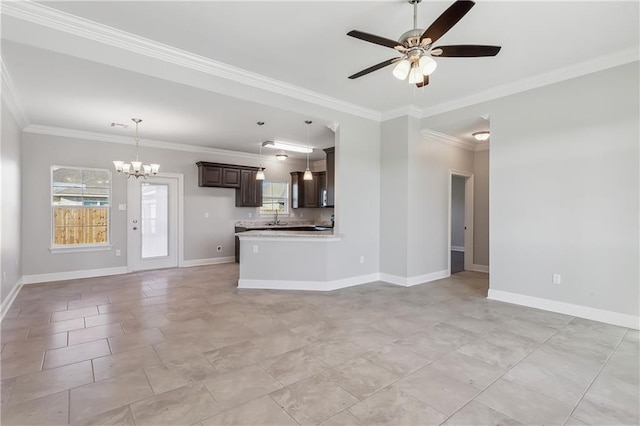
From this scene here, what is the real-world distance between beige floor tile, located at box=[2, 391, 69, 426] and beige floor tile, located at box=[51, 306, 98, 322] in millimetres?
1916

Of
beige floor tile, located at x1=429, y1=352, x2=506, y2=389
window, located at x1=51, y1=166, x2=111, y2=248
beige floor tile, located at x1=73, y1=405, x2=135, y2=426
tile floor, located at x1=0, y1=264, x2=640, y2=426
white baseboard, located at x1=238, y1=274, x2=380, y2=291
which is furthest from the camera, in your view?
window, located at x1=51, y1=166, x2=111, y2=248

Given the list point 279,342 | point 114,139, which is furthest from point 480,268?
point 114,139

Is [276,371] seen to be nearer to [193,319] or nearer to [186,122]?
[193,319]

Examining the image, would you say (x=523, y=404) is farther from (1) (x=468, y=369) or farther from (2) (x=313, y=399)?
(2) (x=313, y=399)

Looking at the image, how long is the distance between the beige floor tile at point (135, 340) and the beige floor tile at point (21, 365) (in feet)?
1.67

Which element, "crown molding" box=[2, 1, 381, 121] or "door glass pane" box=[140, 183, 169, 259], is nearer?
"crown molding" box=[2, 1, 381, 121]

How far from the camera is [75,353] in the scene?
2803mm

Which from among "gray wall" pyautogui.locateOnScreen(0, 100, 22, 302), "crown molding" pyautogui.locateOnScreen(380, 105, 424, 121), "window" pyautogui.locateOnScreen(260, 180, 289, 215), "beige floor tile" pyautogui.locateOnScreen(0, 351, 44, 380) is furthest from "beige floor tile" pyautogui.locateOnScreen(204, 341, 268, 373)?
"window" pyautogui.locateOnScreen(260, 180, 289, 215)

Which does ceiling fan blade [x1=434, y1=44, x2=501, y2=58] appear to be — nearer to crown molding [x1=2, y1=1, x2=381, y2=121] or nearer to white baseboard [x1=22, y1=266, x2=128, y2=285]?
crown molding [x1=2, y1=1, x2=381, y2=121]

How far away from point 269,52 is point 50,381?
11.1 feet

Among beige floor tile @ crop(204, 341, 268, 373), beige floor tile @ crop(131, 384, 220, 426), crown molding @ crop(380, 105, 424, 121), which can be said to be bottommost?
beige floor tile @ crop(204, 341, 268, 373)

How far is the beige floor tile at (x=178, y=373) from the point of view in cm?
230

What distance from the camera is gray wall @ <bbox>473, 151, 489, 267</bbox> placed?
6535 millimetres

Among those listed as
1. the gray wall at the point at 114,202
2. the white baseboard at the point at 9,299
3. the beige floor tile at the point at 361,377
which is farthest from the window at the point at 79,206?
the beige floor tile at the point at 361,377
